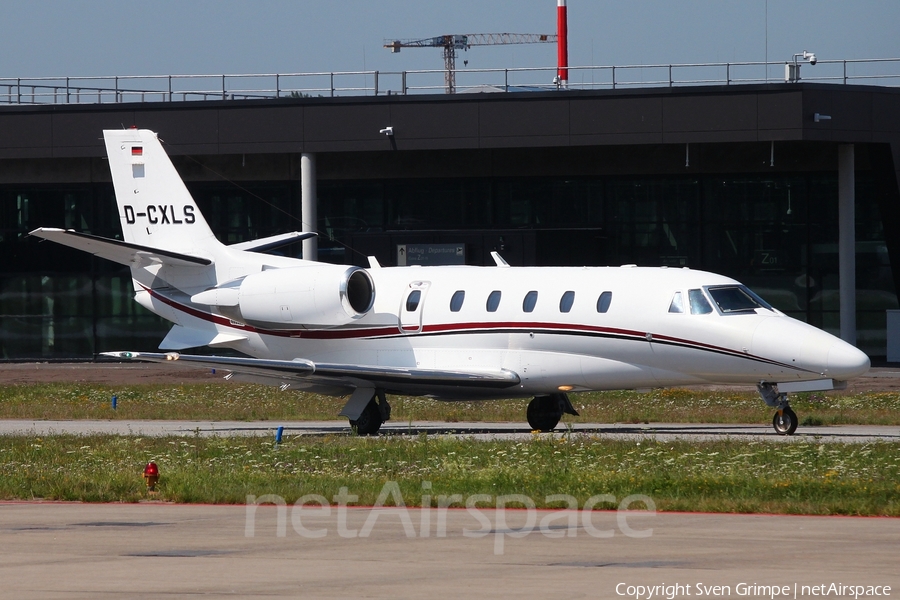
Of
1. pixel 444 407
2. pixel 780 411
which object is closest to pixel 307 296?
pixel 444 407

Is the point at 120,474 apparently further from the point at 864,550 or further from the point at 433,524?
the point at 864,550

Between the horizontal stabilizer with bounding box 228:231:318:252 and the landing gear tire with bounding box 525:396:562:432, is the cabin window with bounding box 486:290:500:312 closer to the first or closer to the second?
the landing gear tire with bounding box 525:396:562:432

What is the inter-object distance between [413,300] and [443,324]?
814mm

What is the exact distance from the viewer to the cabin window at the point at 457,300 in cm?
2306

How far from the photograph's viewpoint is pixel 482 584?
352 inches

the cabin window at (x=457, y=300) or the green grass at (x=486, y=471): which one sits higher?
the cabin window at (x=457, y=300)

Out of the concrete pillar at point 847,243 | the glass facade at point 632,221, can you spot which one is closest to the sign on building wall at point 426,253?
the glass facade at point 632,221

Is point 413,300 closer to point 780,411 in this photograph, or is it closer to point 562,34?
point 780,411

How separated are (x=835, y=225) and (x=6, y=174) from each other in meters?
28.3

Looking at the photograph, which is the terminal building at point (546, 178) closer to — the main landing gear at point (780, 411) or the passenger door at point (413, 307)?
the passenger door at point (413, 307)

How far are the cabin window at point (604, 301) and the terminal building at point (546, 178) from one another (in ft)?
59.3

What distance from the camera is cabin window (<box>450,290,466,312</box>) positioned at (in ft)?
75.7

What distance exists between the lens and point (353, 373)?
2197cm

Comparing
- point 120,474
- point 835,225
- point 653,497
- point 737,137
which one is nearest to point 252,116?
point 737,137
